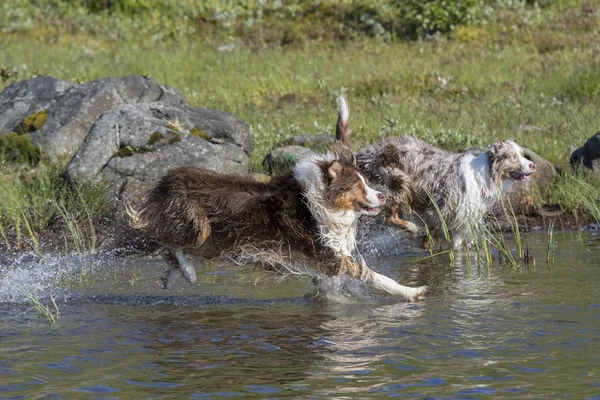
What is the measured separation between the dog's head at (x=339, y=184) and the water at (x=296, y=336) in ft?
2.94

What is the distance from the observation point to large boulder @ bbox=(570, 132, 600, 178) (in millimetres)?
12234

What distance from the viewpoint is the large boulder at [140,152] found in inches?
467

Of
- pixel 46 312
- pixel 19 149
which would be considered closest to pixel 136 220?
pixel 46 312

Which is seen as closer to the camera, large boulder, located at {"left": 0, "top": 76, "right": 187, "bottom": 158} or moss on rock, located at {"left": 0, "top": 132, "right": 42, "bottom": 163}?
moss on rock, located at {"left": 0, "top": 132, "right": 42, "bottom": 163}

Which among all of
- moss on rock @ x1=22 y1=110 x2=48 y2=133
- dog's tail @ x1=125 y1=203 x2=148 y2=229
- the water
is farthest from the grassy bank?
dog's tail @ x1=125 y1=203 x2=148 y2=229

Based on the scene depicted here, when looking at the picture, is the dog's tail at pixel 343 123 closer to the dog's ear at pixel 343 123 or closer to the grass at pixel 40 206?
the dog's ear at pixel 343 123

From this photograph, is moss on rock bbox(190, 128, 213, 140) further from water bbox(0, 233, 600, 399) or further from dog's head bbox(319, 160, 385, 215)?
dog's head bbox(319, 160, 385, 215)

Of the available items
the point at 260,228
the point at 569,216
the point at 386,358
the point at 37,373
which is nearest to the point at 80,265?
the point at 260,228

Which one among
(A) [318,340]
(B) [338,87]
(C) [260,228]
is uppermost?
(B) [338,87]

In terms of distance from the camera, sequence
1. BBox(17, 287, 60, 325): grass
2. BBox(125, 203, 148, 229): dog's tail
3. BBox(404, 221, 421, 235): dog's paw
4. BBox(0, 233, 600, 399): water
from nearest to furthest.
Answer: BBox(0, 233, 600, 399): water → BBox(17, 287, 60, 325): grass → BBox(125, 203, 148, 229): dog's tail → BBox(404, 221, 421, 235): dog's paw

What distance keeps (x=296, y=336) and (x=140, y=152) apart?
5566 mm

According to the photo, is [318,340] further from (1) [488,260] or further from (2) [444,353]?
(1) [488,260]

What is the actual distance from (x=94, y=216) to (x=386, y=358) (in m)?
6.05

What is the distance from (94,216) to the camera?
11.5m
